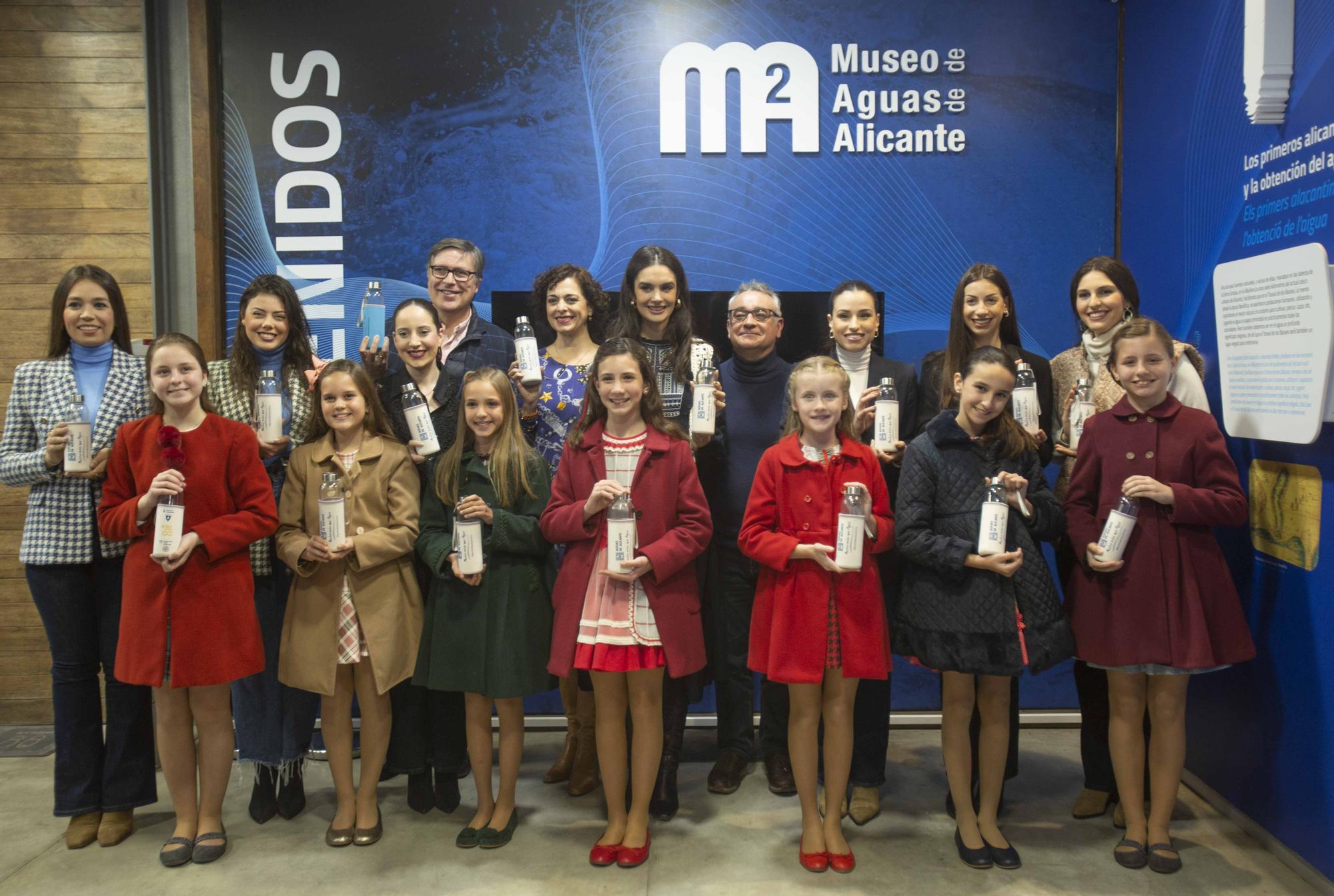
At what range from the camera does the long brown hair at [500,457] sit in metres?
2.99

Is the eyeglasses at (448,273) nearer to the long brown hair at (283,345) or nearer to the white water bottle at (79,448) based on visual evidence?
the long brown hair at (283,345)

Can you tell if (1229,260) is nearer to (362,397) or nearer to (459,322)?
(459,322)

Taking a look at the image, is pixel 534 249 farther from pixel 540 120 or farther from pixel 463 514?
pixel 463 514

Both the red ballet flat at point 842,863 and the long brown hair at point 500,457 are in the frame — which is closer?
the red ballet flat at point 842,863

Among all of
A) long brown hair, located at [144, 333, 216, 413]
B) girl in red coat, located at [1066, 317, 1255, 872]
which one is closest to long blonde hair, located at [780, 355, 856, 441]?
girl in red coat, located at [1066, 317, 1255, 872]

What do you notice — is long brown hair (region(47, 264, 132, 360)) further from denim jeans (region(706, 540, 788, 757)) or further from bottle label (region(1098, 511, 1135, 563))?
bottle label (region(1098, 511, 1135, 563))

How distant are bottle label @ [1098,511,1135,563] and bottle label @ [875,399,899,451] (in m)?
0.68

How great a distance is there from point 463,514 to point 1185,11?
11.4 feet

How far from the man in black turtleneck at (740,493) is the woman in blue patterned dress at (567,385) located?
0.51m

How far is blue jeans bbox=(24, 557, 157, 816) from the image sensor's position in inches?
123

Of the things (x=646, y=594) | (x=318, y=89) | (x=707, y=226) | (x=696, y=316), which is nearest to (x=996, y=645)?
(x=646, y=594)

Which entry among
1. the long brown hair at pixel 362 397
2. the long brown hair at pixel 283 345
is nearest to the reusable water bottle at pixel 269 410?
the long brown hair at pixel 362 397

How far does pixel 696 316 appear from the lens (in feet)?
13.6

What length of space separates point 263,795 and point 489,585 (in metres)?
1.28
